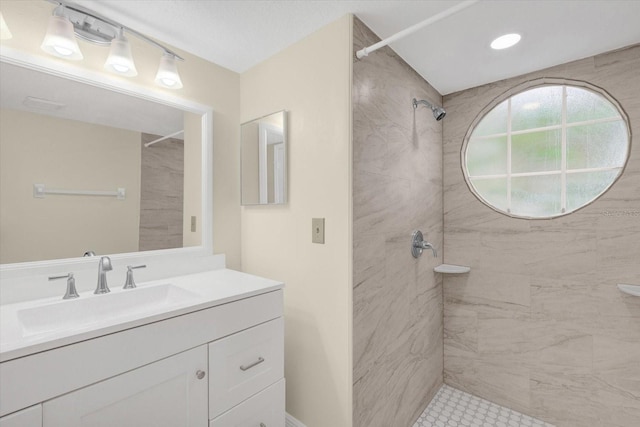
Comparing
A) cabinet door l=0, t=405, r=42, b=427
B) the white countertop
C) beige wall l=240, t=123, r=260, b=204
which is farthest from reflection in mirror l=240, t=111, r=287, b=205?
cabinet door l=0, t=405, r=42, b=427

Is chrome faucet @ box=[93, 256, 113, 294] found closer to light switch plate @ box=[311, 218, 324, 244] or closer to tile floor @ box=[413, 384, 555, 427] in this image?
light switch plate @ box=[311, 218, 324, 244]

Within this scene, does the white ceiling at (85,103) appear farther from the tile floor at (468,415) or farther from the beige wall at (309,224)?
the tile floor at (468,415)

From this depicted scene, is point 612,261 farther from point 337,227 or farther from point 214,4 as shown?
point 214,4

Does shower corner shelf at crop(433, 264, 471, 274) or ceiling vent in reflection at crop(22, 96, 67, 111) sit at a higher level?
ceiling vent in reflection at crop(22, 96, 67, 111)

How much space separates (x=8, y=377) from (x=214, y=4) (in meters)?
1.45

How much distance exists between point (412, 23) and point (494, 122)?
3.40 feet

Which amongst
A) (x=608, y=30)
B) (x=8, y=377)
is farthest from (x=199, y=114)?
(x=608, y=30)

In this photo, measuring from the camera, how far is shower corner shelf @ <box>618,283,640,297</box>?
145 centimetres

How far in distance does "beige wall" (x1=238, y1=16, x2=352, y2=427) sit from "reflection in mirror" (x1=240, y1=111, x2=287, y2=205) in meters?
0.05

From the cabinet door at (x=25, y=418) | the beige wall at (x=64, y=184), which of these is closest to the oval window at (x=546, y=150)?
the beige wall at (x=64, y=184)

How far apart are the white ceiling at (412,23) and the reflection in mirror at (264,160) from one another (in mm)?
405

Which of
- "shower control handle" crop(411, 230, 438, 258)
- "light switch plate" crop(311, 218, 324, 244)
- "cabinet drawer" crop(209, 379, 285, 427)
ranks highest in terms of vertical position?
"light switch plate" crop(311, 218, 324, 244)

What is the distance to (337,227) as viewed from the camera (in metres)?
1.38

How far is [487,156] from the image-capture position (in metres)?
2.06
